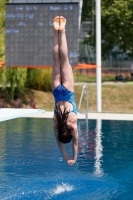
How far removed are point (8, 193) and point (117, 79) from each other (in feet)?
98.9

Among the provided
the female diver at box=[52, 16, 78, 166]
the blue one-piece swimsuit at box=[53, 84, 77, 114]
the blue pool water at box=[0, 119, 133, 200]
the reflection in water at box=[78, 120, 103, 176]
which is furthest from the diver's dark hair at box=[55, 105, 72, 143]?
the reflection in water at box=[78, 120, 103, 176]

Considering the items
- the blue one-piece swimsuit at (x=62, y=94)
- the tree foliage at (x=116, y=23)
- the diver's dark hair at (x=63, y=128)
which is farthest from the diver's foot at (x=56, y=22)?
the tree foliage at (x=116, y=23)

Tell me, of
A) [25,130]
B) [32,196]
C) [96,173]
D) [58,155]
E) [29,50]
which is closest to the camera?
[32,196]

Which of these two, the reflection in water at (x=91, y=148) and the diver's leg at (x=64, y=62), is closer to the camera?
the diver's leg at (x=64, y=62)

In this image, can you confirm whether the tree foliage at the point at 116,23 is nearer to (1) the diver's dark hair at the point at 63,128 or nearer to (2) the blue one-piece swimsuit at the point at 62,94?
(2) the blue one-piece swimsuit at the point at 62,94

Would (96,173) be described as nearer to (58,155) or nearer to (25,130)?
(58,155)

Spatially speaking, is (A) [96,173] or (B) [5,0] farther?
(B) [5,0]

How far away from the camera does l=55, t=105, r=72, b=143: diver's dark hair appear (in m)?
9.84

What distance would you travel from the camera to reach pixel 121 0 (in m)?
39.7

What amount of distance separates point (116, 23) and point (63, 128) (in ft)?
107

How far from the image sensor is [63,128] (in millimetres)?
9844

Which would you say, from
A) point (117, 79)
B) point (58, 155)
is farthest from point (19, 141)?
point (117, 79)

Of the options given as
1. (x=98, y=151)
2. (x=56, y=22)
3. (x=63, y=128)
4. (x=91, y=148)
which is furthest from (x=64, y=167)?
(x=56, y=22)

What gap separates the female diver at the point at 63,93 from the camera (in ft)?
32.3
